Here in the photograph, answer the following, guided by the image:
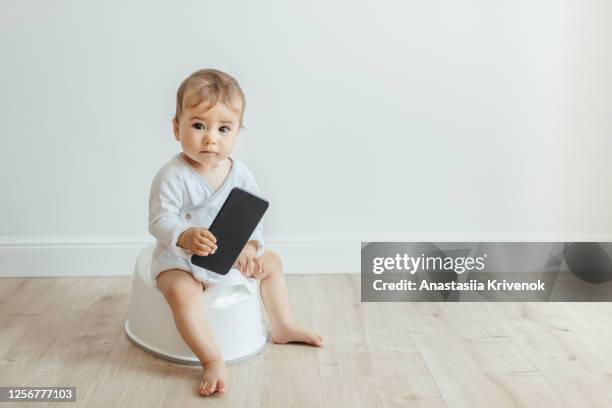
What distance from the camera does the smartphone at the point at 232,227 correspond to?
4.97ft

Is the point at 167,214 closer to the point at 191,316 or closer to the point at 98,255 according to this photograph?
the point at 191,316

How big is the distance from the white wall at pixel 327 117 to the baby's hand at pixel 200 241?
655 millimetres

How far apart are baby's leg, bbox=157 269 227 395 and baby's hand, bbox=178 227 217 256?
83mm

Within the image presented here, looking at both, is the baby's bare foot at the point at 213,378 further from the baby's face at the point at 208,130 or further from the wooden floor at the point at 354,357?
the baby's face at the point at 208,130

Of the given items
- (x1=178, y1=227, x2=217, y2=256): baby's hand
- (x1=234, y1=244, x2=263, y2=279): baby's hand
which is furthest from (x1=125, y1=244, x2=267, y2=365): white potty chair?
(x1=178, y1=227, x2=217, y2=256): baby's hand

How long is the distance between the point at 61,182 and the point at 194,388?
2.91ft

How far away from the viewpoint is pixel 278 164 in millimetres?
2133

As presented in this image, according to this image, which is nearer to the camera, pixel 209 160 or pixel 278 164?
pixel 209 160

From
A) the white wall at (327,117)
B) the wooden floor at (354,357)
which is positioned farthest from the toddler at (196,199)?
the white wall at (327,117)

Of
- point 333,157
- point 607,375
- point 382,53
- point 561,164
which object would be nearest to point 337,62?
point 382,53

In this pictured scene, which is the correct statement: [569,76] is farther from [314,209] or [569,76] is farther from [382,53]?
[314,209]

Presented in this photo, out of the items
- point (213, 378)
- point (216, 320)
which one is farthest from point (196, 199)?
point (213, 378)

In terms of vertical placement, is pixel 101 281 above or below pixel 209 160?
below

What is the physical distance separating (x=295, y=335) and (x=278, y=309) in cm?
7
